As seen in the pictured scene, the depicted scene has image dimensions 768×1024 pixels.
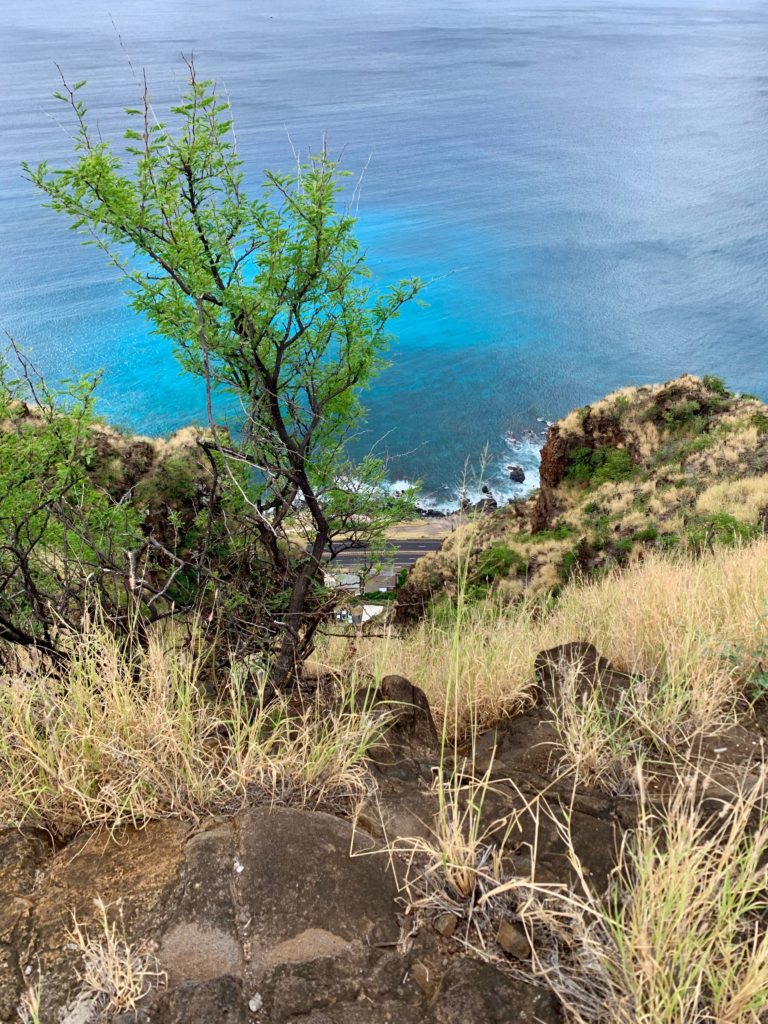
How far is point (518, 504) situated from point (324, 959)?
37.4 meters

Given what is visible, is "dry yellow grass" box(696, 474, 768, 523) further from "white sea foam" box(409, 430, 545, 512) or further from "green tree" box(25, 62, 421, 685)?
"white sea foam" box(409, 430, 545, 512)

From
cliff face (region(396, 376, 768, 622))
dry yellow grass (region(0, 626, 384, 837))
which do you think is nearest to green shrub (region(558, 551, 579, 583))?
cliff face (region(396, 376, 768, 622))

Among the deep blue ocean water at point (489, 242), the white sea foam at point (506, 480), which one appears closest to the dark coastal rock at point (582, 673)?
the deep blue ocean water at point (489, 242)

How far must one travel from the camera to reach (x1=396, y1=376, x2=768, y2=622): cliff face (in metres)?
23.5

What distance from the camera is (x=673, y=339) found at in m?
68.8

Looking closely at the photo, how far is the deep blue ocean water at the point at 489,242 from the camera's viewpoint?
6350 centimetres

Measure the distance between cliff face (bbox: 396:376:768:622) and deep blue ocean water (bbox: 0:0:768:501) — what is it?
12421 millimetres

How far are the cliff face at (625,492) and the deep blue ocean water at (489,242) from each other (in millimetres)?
12421

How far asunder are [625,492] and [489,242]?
64061mm

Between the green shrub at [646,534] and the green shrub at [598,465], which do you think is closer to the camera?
the green shrub at [646,534]

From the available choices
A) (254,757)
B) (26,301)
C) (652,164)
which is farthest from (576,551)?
(652,164)

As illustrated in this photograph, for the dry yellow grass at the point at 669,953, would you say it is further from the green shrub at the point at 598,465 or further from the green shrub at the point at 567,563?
the green shrub at the point at 598,465

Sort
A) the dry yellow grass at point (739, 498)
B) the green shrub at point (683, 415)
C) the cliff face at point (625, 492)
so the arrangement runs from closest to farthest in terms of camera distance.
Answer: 1. the dry yellow grass at point (739, 498)
2. the cliff face at point (625, 492)
3. the green shrub at point (683, 415)

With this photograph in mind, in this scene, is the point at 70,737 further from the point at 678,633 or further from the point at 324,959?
the point at 678,633
